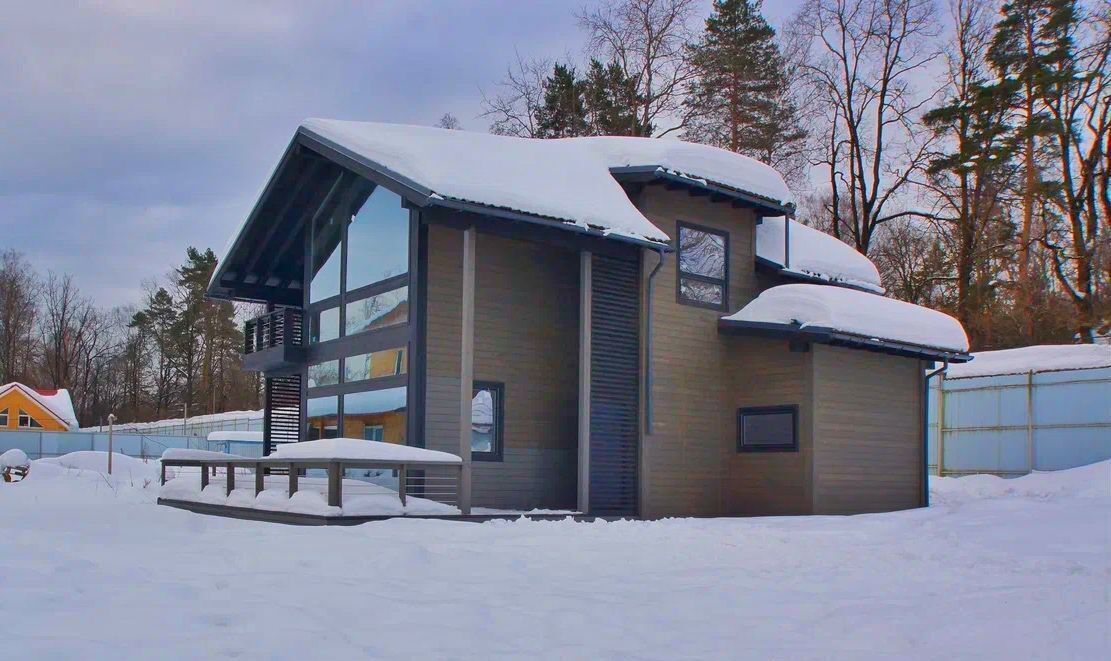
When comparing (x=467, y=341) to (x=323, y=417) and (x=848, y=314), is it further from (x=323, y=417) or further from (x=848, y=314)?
(x=848, y=314)

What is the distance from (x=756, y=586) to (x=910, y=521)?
6.24m

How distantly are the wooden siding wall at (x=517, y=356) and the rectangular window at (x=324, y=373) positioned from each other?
7.28 feet

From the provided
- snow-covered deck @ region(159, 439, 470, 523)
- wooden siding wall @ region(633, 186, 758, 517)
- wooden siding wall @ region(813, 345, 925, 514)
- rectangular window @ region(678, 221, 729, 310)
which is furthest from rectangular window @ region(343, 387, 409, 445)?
wooden siding wall @ region(813, 345, 925, 514)

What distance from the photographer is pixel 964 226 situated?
27.7 m

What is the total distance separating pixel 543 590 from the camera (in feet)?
20.0

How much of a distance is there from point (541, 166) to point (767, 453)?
5.31m

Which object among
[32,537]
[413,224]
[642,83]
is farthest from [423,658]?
[642,83]

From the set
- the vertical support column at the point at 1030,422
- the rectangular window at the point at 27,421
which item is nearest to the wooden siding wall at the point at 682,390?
the vertical support column at the point at 1030,422

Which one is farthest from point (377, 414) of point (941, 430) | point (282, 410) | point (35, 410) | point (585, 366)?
point (35, 410)

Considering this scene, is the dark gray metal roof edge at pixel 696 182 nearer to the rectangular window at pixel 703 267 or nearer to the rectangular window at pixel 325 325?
the rectangular window at pixel 703 267

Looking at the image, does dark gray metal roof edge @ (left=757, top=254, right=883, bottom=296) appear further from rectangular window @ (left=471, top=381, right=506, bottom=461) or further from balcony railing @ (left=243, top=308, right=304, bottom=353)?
balcony railing @ (left=243, top=308, right=304, bottom=353)

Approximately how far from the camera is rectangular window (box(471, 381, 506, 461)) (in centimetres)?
1263

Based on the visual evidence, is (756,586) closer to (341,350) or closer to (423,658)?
(423,658)

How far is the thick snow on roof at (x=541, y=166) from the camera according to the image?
1153 cm
